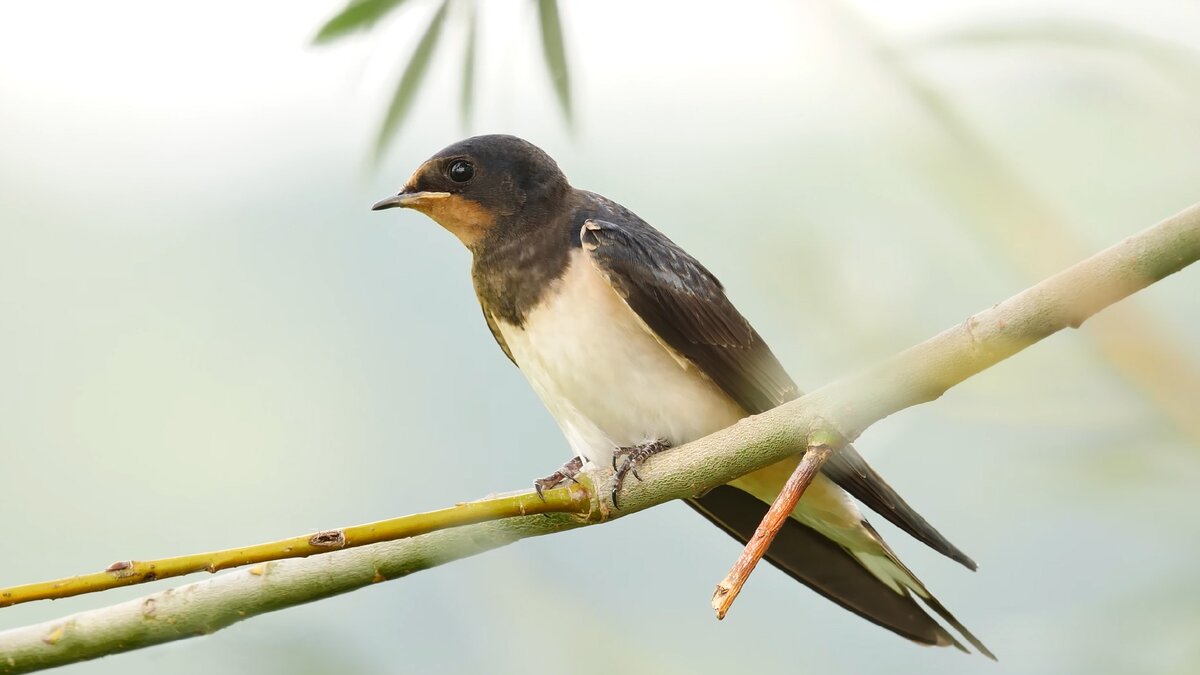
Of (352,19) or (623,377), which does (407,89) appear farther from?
(623,377)

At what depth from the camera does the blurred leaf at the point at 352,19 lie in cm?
99

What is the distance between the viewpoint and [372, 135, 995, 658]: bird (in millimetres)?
1530

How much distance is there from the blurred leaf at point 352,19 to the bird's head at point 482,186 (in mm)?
541

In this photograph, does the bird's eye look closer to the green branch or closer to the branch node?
the green branch

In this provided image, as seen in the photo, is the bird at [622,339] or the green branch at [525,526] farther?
the bird at [622,339]

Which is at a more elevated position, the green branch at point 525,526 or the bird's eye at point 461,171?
the bird's eye at point 461,171

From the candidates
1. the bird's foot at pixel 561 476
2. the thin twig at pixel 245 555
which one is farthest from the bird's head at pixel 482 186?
the thin twig at pixel 245 555

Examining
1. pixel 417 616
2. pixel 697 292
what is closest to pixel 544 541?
pixel 417 616

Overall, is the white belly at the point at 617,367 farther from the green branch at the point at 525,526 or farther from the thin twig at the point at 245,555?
the thin twig at the point at 245,555

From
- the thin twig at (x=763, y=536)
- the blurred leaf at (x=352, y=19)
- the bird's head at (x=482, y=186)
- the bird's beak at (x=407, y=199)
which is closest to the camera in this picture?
the thin twig at (x=763, y=536)

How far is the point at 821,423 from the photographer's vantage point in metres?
0.85

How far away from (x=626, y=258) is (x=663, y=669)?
2.03 ft

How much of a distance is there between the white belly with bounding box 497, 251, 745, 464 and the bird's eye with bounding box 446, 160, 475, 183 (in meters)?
0.18

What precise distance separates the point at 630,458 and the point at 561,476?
323 millimetres
